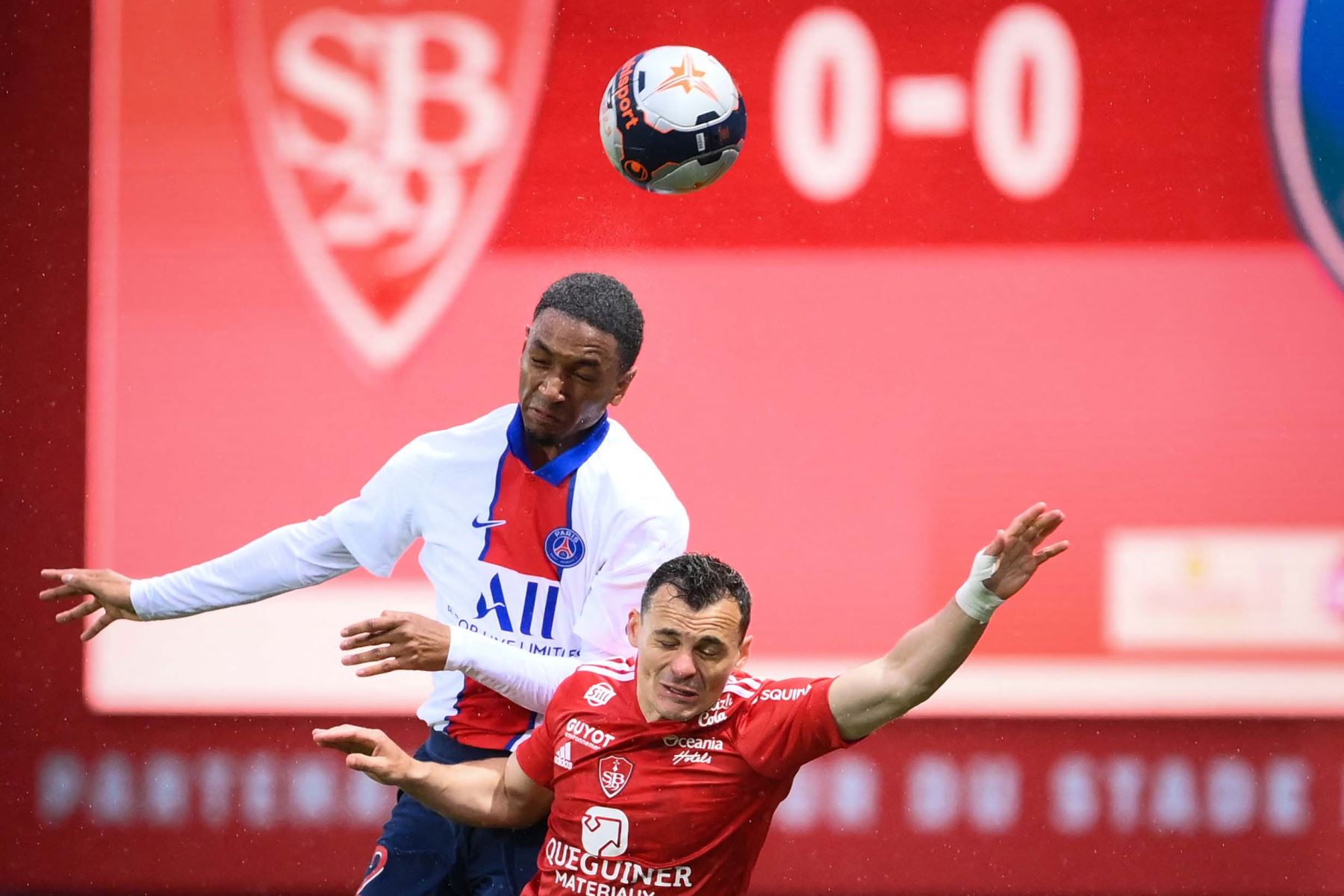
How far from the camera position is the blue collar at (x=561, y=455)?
10.5 feet

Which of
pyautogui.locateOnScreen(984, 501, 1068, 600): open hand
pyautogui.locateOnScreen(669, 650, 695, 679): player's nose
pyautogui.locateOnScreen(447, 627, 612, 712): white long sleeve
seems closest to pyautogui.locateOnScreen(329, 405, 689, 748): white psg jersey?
pyautogui.locateOnScreen(447, 627, 612, 712): white long sleeve

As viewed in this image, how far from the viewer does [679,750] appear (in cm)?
291

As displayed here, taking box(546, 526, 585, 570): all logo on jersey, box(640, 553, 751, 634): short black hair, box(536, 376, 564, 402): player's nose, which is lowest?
box(640, 553, 751, 634): short black hair

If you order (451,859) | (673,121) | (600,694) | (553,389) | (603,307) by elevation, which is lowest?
(451,859)

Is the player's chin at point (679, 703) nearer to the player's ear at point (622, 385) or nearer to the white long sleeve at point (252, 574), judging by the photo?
the player's ear at point (622, 385)

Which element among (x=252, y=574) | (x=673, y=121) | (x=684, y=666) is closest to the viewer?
(x=684, y=666)

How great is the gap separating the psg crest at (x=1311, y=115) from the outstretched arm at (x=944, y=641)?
305cm

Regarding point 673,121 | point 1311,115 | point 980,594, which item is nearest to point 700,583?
point 980,594

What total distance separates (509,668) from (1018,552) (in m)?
1.03

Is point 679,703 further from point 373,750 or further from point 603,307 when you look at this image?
point 603,307

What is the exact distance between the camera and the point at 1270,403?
515 cm

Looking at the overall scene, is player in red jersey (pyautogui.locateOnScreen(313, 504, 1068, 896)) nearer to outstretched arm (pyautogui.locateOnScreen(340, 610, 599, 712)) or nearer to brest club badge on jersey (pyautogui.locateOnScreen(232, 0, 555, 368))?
outstretched arm (pyautogui.locateOnScreen(340, 610, 599, 712))

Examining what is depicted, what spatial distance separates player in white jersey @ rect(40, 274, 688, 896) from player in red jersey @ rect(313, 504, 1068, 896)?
0.55 feet

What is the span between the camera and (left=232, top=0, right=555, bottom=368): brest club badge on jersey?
5168 mm
